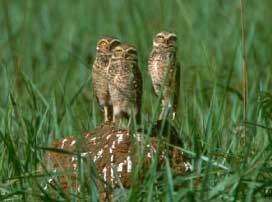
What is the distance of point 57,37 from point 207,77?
281 centimetres

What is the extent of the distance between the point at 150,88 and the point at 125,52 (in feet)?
2.10

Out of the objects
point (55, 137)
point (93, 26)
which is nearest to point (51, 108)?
point (55, 137)

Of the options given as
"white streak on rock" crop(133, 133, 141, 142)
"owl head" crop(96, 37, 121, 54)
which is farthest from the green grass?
"white streak on rock" crop(133, 133, 141, 142)

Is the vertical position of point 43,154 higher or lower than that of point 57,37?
lower

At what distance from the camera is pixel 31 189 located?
222 inches

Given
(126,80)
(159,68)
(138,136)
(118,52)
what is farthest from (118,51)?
(138,136)

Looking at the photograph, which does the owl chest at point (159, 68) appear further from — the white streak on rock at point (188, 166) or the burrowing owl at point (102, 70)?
the white streak on rock at point (188, 166)

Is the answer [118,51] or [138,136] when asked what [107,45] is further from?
[138,136]

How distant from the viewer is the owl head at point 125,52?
21.5ft

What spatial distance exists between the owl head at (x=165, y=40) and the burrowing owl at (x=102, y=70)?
15.3 inches

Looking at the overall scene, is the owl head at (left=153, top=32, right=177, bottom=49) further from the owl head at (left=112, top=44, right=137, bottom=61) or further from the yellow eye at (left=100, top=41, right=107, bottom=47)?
the yellow eye at (left=100, top=41, right=107, bottom=47)

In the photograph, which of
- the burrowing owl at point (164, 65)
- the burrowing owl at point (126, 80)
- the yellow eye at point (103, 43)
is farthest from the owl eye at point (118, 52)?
the yellow eye at point (103, 43)

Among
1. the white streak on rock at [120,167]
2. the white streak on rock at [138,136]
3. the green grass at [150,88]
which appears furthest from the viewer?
the white streak on rock at [120,167]

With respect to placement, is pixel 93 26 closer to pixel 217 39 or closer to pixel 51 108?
pixel 217 39
